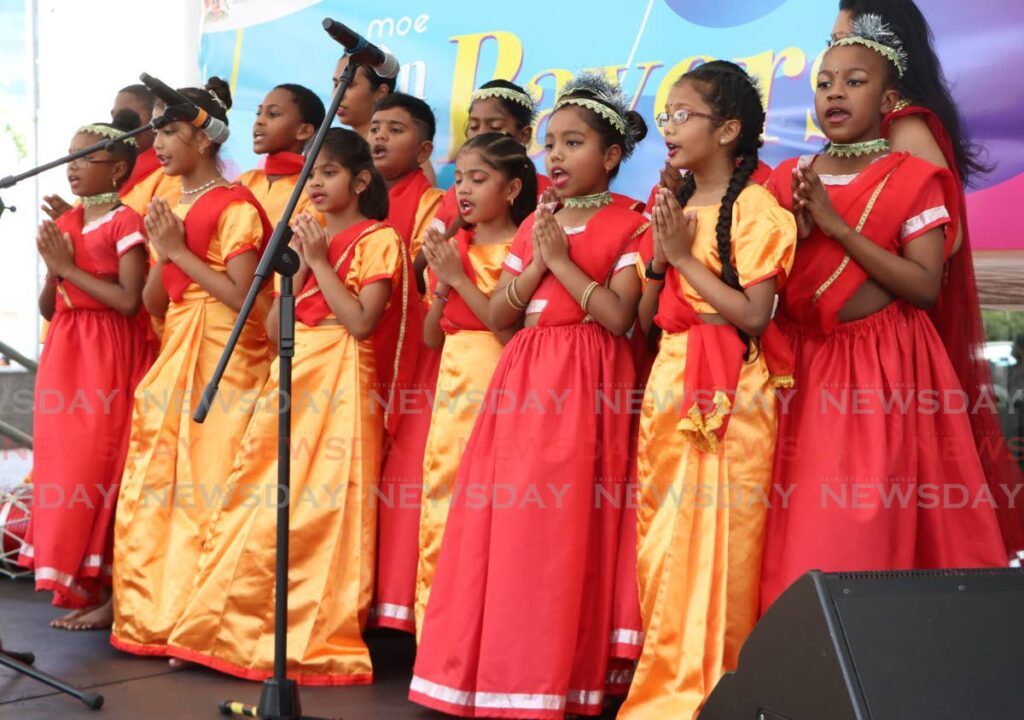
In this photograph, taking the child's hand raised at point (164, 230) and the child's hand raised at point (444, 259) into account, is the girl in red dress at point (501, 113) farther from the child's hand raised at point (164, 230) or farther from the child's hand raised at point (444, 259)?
the child's hand raised at point (164, 230)

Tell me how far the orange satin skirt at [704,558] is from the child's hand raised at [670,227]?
0.26 m

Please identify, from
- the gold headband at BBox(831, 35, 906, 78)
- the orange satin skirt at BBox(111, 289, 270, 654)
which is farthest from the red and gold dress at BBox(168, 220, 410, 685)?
the gold headband at BBox(831, 35, 906, 78)

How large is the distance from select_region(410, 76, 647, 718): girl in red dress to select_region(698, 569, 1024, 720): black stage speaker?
1128 mm

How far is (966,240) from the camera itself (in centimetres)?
312

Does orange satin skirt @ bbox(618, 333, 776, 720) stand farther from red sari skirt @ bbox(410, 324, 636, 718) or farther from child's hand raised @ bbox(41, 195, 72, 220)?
child's hand raised @ bbox(41, 195, 72, 220)

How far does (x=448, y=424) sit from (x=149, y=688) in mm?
1088

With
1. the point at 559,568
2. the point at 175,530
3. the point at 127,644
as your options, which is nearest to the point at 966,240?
the point at 559,568

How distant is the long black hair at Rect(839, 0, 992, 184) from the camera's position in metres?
3.24

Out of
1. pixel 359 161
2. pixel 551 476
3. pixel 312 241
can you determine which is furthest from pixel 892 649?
pixel 359 161

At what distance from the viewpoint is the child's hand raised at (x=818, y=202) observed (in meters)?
2.82

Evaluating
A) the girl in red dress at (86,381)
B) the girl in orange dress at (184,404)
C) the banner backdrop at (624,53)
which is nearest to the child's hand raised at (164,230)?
the girl in orange dress at (184,404)

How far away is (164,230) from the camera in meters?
3.79

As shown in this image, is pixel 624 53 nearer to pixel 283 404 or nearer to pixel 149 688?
pixel 283 404

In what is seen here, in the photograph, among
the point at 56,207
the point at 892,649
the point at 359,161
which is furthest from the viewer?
the point at 56,207
